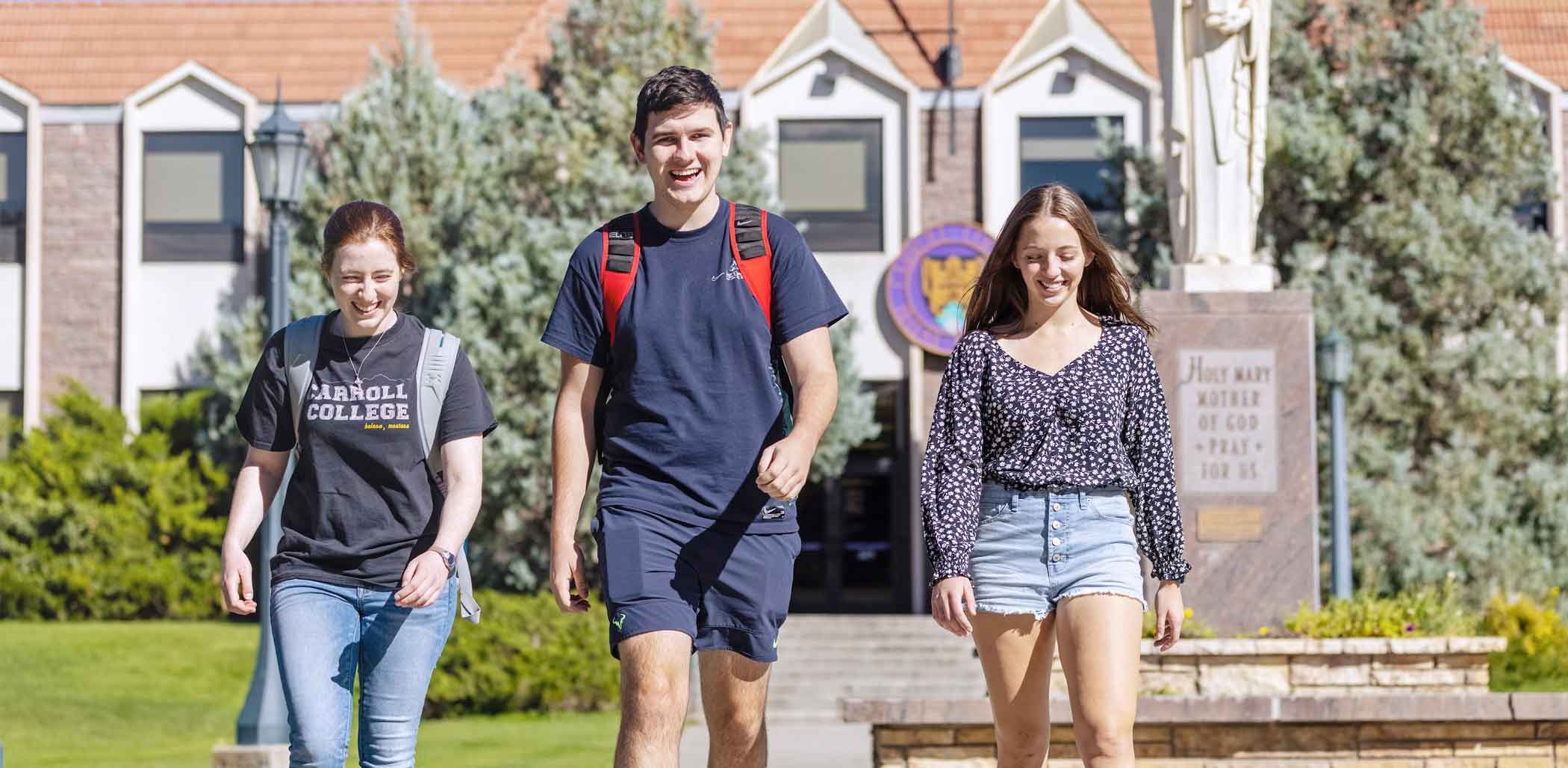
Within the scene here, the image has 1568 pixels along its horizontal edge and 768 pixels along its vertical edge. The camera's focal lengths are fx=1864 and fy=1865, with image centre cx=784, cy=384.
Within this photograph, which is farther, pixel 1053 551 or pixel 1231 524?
pixel 1231 524

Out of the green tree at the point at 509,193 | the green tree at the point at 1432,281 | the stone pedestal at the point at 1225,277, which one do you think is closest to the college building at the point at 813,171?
the green tree at the point at 509,193

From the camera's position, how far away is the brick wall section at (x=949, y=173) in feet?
96.9

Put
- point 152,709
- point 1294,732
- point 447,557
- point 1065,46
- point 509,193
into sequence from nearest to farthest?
point 447,557
point 1294,732
point 152,709
point 509,193
point 1065,46

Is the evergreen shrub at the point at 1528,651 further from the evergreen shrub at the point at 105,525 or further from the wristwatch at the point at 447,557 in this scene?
the evergreen shrub at the point at 105,525

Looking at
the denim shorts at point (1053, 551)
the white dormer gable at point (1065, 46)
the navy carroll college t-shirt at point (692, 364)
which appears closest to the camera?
the navy carroll college t-shirt at point (692, 364)

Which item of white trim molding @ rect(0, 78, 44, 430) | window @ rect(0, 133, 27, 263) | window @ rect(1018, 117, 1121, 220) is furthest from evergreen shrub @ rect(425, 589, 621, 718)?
window @ rect(0, 133, 27, 263)

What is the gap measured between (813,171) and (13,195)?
13011 mm

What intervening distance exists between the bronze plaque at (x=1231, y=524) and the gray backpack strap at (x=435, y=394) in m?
7.73

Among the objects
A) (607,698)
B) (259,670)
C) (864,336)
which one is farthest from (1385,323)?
(259,670)

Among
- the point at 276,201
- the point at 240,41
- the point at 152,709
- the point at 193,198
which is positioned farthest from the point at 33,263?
the point at 276,201

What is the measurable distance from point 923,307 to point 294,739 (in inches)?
959

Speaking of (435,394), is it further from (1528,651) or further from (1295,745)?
(1528,651)

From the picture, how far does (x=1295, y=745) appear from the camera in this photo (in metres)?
9.20

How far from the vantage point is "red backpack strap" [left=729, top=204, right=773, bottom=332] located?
4.84m
